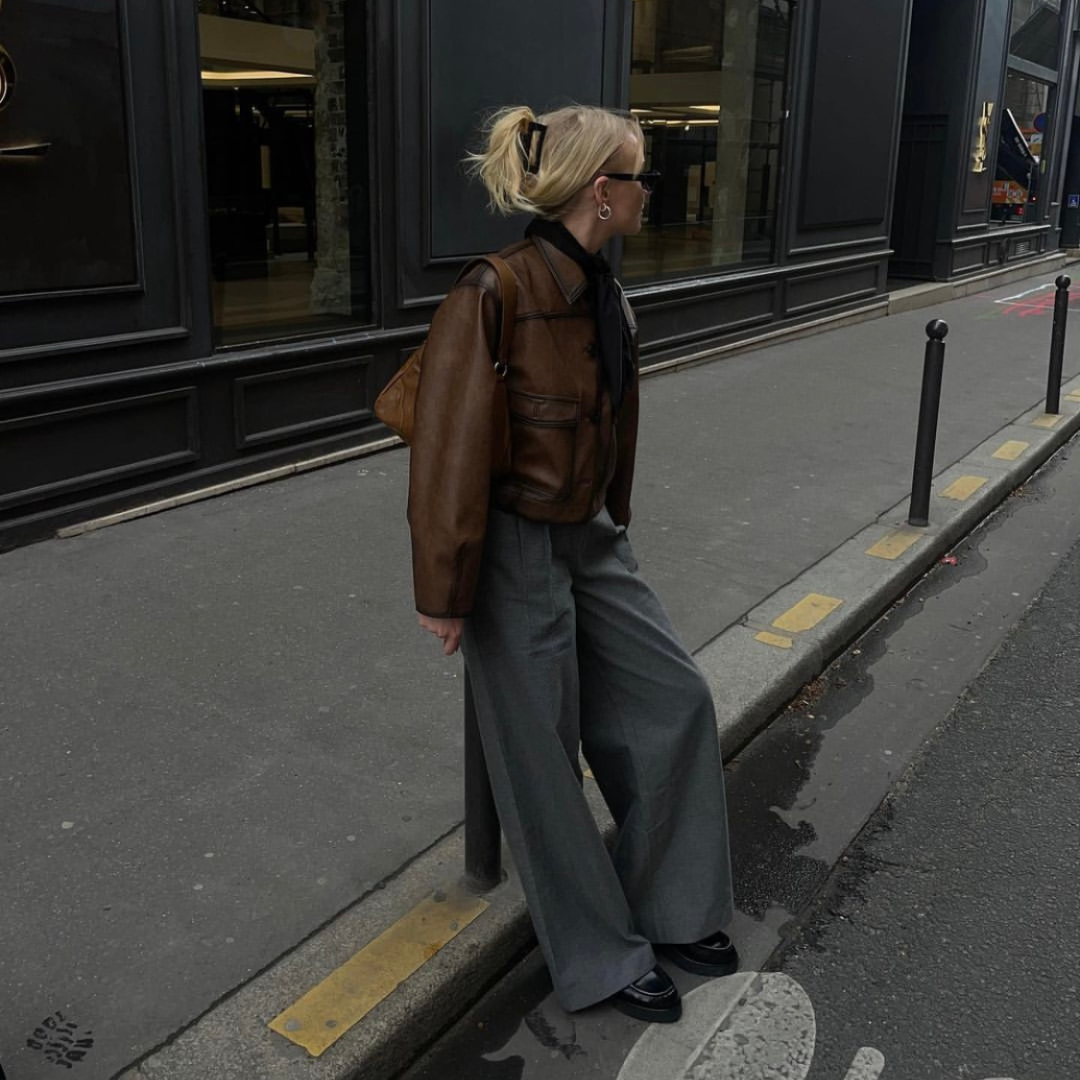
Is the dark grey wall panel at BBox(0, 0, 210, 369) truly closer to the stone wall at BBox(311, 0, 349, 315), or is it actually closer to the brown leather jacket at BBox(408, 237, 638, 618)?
the stone wall at BBox(311, 0, 349, 315)

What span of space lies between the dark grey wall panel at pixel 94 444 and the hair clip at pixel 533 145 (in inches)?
149

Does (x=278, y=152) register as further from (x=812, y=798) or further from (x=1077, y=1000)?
(x=1077, y=1000)

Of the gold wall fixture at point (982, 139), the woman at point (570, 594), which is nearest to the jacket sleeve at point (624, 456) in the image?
the woman at point (570, 594)

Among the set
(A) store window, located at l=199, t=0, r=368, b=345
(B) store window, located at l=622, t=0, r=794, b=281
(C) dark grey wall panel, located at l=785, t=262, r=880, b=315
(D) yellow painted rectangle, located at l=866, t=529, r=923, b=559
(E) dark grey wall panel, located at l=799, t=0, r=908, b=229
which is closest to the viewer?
(D) yellow painted rectangle, located at l=866, t=529, r=923, b=559

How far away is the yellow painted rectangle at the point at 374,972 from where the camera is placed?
247 cm

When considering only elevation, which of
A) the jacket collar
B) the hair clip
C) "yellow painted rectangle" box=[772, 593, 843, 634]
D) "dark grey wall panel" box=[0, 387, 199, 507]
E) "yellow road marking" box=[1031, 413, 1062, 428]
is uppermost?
the hair clip

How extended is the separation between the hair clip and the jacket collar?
0.15 m

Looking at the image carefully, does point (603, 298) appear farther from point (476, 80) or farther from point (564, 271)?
point (476, 80)

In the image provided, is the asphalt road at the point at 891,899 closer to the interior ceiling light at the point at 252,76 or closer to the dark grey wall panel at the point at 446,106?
the dark grey wall panel at the point at 446,106

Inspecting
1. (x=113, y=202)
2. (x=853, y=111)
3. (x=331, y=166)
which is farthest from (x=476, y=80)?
(x=853, y=111)

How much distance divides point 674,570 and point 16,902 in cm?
320

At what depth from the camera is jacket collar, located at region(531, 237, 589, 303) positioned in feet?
7.81

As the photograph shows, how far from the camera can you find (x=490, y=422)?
2279 millimetres

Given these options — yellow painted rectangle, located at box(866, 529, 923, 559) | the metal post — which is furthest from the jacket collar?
yellow painted rectangle, located at box(866, 529, 923, 559)
